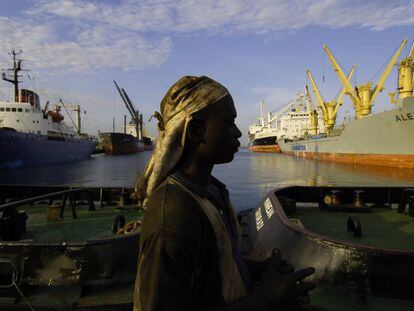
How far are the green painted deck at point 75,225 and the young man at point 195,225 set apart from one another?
5.00 meters

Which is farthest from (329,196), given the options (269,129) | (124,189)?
(269,129)

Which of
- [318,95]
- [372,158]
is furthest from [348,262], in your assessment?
[318,95]

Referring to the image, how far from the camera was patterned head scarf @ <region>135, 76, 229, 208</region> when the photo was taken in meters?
1.61

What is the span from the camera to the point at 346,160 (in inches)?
1747

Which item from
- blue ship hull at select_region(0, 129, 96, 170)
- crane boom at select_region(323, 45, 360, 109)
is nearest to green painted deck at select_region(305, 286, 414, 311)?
blue ship hull at select_region(0, 129, 96, 170)

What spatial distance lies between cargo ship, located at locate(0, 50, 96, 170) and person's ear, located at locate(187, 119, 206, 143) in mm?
41829

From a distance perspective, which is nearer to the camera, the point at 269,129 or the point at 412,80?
the point at 412,80

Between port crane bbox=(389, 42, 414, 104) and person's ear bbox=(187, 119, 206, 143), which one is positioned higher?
port crane bbox=(389, 42, 414, 104)

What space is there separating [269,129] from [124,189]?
354 feet

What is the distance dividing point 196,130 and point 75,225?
21.5ft

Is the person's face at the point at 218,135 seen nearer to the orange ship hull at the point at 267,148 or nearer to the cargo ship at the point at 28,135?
the cargo ship at the point at 28,135

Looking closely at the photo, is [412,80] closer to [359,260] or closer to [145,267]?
[359,260]

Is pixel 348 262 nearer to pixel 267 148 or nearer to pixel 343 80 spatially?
pixel 343 80

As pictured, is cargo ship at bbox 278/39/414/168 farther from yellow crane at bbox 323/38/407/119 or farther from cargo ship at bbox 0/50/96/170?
cargo ship at bbox 0/50/96/170
